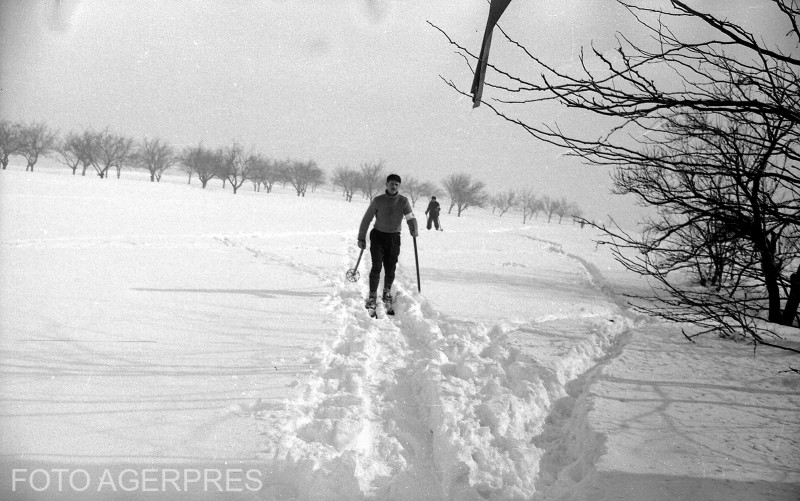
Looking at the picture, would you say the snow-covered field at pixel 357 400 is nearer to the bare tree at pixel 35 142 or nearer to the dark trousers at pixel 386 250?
the dark trousers at pixel 386 250

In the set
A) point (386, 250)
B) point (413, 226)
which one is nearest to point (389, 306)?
point (386, 250)

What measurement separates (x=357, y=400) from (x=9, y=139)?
59647 mm

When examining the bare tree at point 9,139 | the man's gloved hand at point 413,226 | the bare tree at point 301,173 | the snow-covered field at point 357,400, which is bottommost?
the snow-covered field at point 357,400

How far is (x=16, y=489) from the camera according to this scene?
1698mm

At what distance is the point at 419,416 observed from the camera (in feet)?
8.77

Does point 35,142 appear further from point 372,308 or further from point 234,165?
point 372,308

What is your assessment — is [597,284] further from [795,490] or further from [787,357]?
[795,490]

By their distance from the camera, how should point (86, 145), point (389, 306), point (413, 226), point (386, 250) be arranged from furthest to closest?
point (86, 145), point (413, 226), point (386, 250), point (389, 306)

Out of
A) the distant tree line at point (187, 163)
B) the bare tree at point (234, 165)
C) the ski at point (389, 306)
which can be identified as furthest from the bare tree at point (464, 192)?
the ski at point (389, 306)

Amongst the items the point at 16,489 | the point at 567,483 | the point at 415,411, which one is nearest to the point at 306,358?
the point at 415,411

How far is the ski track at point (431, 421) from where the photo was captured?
2021 millimetres

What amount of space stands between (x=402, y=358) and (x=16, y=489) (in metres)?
2.57

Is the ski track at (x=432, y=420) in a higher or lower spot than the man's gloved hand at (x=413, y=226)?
lower

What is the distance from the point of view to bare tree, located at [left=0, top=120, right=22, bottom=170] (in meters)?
40.0
